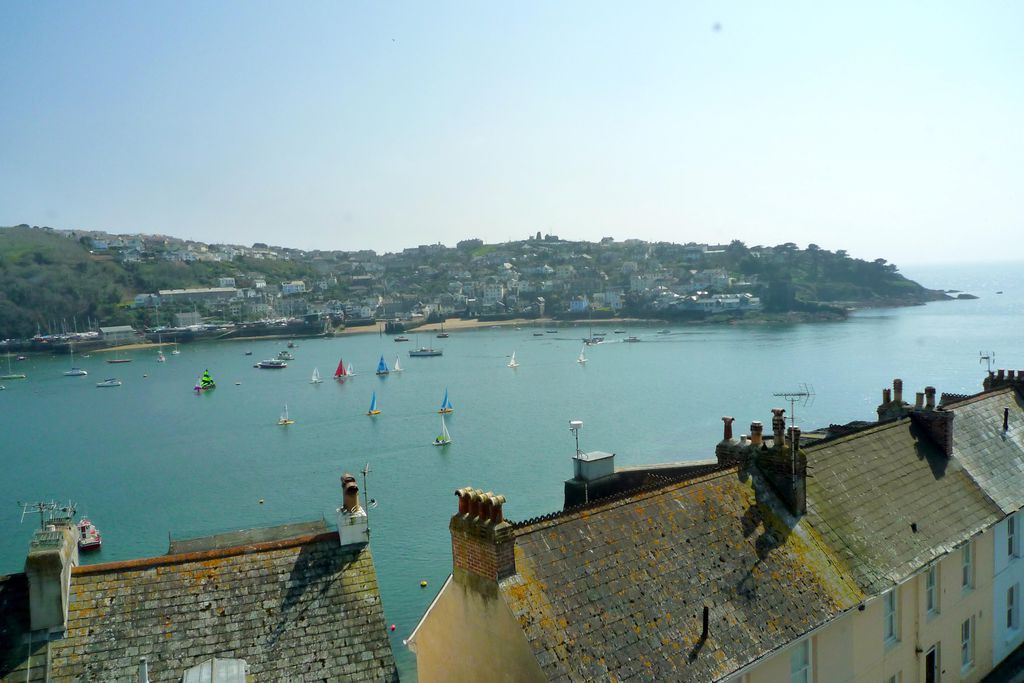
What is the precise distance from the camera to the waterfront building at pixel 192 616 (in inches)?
325

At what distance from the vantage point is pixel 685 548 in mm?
9570

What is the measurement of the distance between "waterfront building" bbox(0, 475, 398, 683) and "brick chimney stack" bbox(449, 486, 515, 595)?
139 centimetres

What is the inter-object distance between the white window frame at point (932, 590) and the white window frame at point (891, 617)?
0.99 metres

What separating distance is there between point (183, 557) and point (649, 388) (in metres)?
79.1

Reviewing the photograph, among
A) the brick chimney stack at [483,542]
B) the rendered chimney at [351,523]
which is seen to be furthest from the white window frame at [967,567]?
the rendered chimney at [351,523]

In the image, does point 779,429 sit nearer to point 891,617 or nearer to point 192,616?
point 891,617

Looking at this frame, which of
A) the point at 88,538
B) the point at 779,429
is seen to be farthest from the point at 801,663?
the point at 88,538

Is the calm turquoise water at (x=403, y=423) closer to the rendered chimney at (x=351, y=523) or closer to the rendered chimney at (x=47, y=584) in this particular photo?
the rendered chimney at (x=351, y=523)

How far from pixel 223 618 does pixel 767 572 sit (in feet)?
20.9

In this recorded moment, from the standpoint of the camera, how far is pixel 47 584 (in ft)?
27.5

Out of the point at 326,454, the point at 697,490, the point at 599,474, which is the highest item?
the point at 697,490

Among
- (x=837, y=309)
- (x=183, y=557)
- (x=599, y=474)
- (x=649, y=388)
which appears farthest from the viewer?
(x=837, y=309)

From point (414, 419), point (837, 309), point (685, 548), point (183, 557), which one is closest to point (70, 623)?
point (183, 557)

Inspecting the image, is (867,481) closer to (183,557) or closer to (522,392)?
(183,557)
